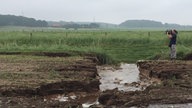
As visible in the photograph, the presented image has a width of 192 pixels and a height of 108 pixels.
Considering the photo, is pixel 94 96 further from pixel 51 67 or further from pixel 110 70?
pixel 110 70

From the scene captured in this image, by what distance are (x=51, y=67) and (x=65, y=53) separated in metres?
8.18

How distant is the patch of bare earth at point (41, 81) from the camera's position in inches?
539

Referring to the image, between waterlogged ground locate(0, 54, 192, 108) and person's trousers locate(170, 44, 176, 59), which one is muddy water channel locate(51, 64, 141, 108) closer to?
waterlogged ground locate(0, 54, 192, 108)

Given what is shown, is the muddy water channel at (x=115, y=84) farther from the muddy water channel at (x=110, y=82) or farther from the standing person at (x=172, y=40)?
the standing person at (x=172, y=40)

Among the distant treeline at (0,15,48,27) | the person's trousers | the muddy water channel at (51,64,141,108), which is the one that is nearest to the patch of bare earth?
the muddy water channel at (51,64,141,108)

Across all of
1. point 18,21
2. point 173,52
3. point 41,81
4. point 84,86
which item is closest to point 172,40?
point 173,52

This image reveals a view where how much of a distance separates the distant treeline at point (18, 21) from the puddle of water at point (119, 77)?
84920 mm

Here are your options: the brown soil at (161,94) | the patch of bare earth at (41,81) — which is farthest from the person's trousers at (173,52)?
the patch of bare earth at (41,81)

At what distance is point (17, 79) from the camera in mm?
16750

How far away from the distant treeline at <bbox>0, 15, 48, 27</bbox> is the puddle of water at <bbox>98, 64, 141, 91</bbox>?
8492 cm

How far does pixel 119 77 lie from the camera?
76.7 feet

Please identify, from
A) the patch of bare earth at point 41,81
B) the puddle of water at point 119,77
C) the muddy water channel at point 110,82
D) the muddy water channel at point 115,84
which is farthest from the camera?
the puddle of water at point 119,77

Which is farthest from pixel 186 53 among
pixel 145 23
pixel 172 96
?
pixel 145 23

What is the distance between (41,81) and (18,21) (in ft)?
326
